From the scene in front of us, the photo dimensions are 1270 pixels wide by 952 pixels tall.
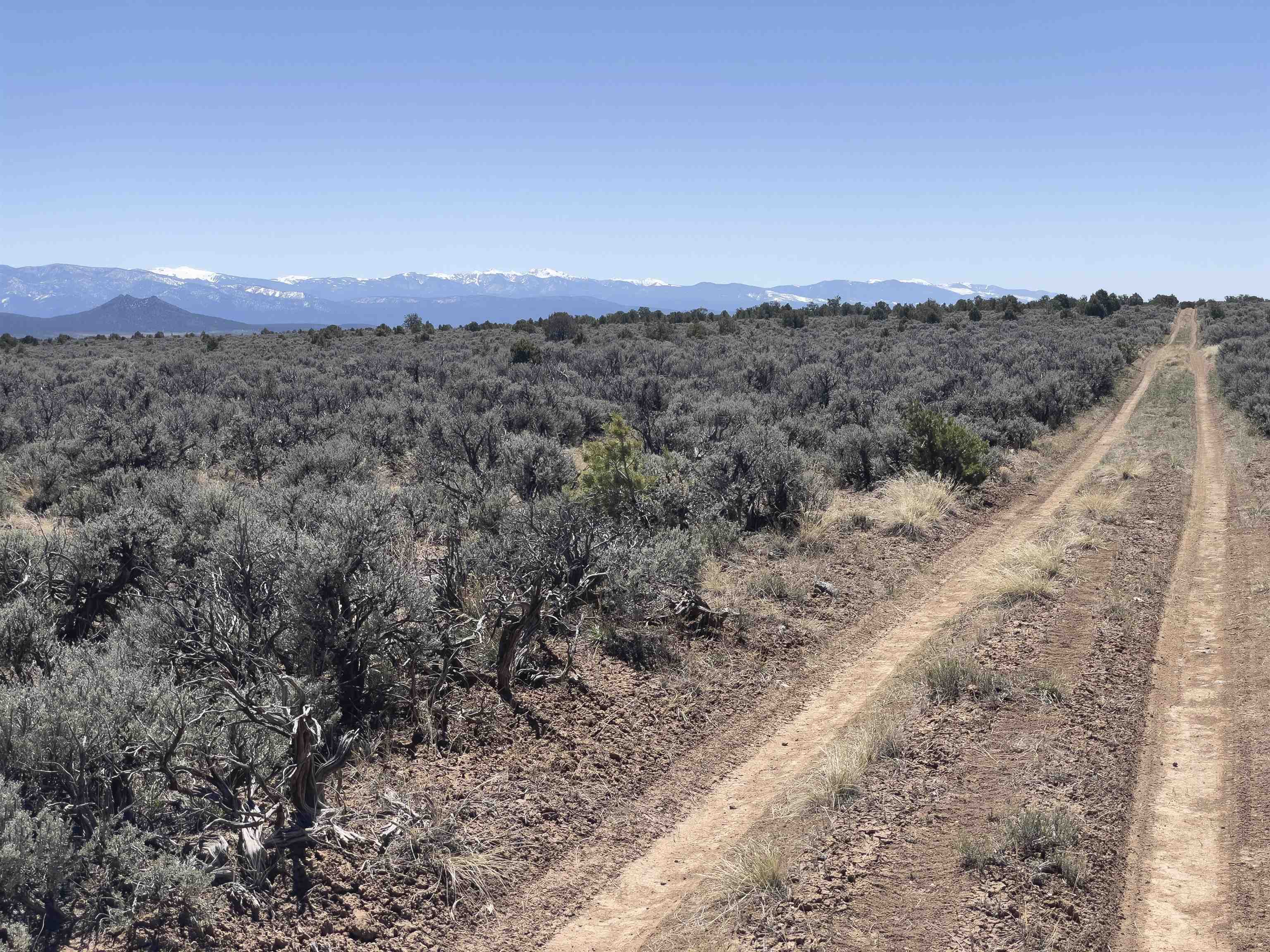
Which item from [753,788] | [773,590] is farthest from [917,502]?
[753,788]

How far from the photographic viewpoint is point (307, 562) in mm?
6012

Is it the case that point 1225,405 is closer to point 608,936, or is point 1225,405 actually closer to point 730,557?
point 730,557

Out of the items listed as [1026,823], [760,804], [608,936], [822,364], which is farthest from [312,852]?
[822,364]

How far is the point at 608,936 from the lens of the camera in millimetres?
4727

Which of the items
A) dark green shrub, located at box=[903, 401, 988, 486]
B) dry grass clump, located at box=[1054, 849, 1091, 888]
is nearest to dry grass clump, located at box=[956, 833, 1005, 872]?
dry grass clump, located at box=[1054, 849, 1091, 888]

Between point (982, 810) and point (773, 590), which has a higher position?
point (773, 590)

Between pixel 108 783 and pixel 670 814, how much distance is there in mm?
3635

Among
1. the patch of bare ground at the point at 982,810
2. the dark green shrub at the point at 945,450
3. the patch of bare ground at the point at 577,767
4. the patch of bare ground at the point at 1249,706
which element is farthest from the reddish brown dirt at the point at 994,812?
the dark green shrub at the point at 945,450

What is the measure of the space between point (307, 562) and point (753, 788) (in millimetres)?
3877

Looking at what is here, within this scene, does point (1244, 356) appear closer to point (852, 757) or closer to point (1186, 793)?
point (1186, 793)

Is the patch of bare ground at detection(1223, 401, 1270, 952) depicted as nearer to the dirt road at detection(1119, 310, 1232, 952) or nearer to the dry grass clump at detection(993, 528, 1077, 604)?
the dirt road at detection(1119, 310, 1232, 952)

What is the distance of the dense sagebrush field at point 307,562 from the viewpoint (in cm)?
440

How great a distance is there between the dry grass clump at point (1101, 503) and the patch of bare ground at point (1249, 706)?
161 cm

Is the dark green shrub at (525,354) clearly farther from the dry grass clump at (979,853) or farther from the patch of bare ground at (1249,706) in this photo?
the dry grass clump at (979,853)
